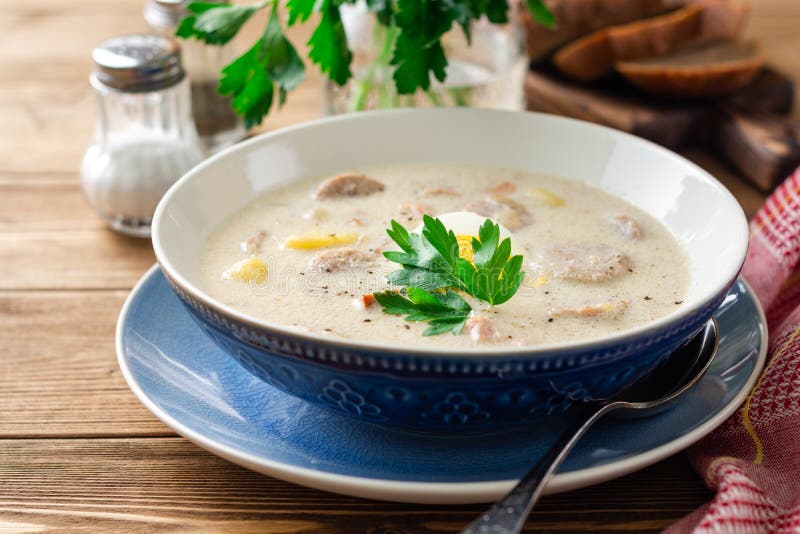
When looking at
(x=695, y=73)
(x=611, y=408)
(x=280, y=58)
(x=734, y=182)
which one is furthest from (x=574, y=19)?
(x=611, y=408)

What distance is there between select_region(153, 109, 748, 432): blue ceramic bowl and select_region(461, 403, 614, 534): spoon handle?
51 mm

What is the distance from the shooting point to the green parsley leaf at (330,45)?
2617 millimetres

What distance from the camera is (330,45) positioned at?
2.65 m

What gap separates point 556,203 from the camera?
8.15 ft

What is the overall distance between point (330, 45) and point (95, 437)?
1257mm

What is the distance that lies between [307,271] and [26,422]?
0.70 m

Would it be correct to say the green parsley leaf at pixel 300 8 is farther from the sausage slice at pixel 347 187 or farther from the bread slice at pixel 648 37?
the bread slice at pixel 648 37

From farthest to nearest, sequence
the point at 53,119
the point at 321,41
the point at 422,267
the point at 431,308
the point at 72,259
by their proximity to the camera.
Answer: the point at 53,119 → the point at 72,259 → the point at 321,41 → the point at 422,267 → the point at 431,308

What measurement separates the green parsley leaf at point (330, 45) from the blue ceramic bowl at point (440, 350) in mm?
Answer: 150

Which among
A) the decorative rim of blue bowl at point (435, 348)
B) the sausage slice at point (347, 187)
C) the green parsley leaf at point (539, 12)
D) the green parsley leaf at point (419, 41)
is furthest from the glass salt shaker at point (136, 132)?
the green parsley leaf at point (539, 12)

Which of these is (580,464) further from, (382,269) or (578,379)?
(382,269)

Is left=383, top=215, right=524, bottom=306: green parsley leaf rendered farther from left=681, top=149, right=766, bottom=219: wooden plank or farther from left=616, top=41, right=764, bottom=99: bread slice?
left=616, top=41, right=764, bottom=99: bread slice

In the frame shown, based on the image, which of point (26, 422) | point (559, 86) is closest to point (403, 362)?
point (26, 422)

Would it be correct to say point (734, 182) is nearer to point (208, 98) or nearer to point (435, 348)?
point (208, 98)
